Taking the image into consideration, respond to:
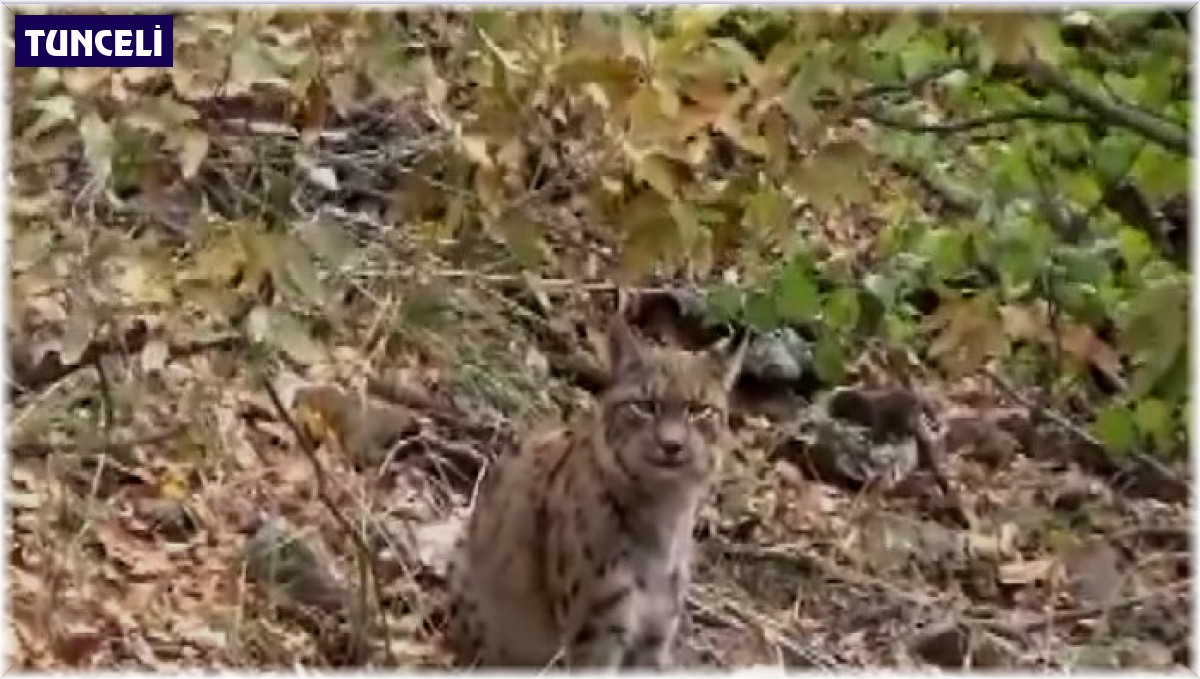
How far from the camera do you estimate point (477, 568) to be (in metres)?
4.48

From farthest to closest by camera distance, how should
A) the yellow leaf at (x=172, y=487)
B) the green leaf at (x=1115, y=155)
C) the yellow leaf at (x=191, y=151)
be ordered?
the yellow leaf at (x=172, y=487) < the green leaf at (x=1115, y=155) < the yellow leaf at (x=191, y=151)

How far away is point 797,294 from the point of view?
14.5ft

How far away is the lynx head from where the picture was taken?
422 centimetres

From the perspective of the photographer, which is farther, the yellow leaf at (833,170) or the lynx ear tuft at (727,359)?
the lynx ear tuft at (727,359)

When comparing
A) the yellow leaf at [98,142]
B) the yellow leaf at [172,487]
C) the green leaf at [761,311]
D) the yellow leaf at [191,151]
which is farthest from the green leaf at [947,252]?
the yellow leaf at [172,487]

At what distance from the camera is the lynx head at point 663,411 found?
166 inches

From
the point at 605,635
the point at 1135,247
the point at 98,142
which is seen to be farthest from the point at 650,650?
the point at 98,142

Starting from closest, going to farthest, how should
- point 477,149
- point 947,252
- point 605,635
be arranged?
point 477,149, point 947,252, point 605,635

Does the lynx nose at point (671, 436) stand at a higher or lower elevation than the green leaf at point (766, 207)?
lower

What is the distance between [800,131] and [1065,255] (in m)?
0.85

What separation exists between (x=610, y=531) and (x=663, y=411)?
10.3 inches

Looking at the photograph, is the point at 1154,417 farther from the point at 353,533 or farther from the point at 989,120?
→ the point at 353,533

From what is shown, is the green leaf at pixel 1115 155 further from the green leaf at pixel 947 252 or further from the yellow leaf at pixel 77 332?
the yellow leaf at pixel 77 332

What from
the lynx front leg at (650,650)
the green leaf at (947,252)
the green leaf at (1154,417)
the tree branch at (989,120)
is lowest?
the lynx front leg at (650,650)
